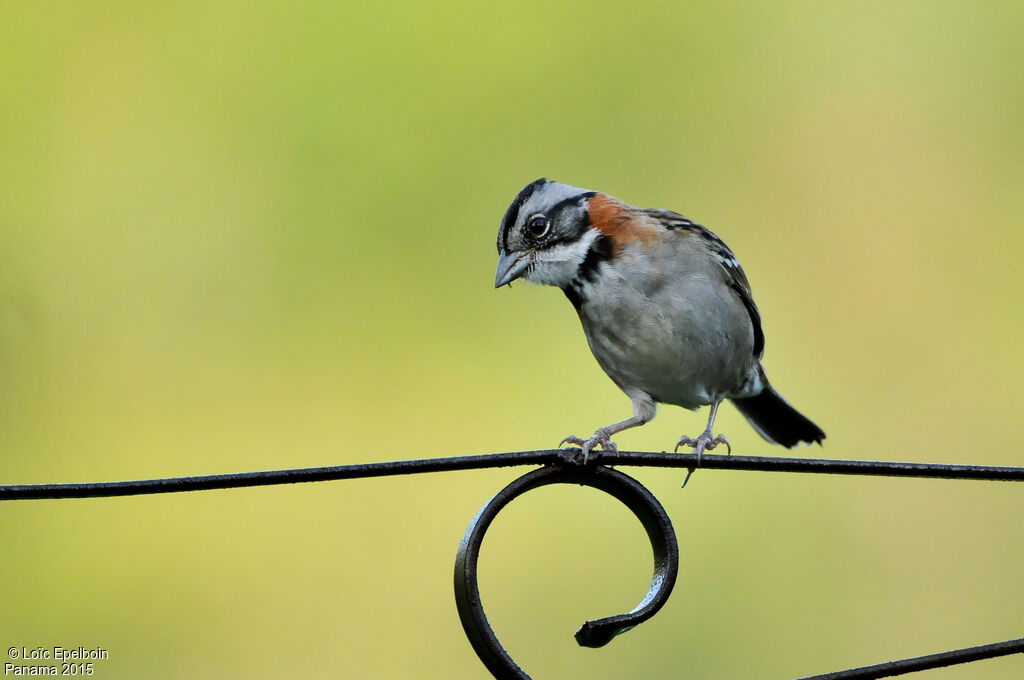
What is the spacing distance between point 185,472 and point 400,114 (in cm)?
263

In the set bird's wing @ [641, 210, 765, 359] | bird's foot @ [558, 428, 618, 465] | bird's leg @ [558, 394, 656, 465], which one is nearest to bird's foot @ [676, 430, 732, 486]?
bird's leg @ [558, 394, 656, 465]

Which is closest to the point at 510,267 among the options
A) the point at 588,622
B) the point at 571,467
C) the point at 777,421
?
the point at 777,421

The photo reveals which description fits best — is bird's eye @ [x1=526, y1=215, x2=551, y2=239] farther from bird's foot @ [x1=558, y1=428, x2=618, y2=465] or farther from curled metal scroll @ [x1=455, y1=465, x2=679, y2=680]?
curled metal scroll @ [x1=455, y1=465, x2=679, y2=680]

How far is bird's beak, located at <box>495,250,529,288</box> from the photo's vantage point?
4.13m

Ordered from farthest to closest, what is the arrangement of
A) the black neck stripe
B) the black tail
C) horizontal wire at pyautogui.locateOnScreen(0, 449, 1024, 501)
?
the black tail, the black neck stripe, horizontal wire at pyautogui.locateOnScreen(0, 449, 1024, 501)

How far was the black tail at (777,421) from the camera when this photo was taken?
5230 mm

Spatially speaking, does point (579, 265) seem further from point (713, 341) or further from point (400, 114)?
point (400, 114)

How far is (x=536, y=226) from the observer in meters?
4.15

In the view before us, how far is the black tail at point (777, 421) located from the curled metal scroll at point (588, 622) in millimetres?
2909

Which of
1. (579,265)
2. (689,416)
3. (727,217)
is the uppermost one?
(727,217)

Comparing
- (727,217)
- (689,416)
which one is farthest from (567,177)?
(689,416)

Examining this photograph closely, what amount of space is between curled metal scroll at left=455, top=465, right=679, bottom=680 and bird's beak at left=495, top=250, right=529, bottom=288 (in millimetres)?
1764

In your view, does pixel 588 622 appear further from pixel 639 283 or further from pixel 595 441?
pixel 639 283

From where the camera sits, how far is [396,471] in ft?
6.72
